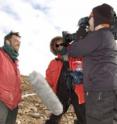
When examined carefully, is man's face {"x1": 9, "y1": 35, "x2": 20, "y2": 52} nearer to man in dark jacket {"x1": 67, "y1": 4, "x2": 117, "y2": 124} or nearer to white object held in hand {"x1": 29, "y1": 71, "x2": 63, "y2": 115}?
white object held in hand {"x1": 29, "y1": 71, "x2": 63, "y2": 115}

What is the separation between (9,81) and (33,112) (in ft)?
19.3

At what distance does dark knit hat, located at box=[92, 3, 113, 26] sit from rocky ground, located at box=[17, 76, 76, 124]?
19.7ft

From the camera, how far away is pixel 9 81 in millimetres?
7852

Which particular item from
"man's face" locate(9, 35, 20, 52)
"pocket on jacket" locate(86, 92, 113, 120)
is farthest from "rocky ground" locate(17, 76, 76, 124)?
"pocket on jacket" locate(86, 92, 113, 120)

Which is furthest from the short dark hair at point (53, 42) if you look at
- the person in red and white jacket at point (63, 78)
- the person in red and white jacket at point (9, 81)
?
the person in red and white jacket at point (9, 81)

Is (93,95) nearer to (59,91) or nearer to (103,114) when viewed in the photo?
(103,114)

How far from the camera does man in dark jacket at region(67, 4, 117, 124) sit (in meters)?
6.39

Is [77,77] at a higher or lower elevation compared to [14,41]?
lower

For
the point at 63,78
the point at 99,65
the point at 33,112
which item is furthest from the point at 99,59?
the point at 33,112

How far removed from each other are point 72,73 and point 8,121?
1379 mm

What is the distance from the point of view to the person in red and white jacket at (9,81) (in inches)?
305

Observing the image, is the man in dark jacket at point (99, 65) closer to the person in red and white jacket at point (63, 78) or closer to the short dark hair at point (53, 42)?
the person in red and white jacket at point (63, 78)

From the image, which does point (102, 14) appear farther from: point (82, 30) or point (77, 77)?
point (77, 77)

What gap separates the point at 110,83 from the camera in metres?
6.40
